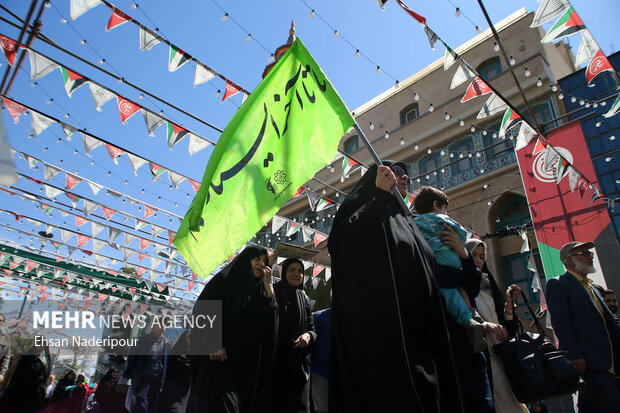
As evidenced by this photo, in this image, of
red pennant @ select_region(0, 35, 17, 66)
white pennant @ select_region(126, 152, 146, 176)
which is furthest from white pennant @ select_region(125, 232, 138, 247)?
red pennant @ select_region(0, 35, 17, 66)

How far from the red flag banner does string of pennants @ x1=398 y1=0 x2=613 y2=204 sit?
0.79 feet

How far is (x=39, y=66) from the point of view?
5.80 meters

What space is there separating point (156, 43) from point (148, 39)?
0.11 meters

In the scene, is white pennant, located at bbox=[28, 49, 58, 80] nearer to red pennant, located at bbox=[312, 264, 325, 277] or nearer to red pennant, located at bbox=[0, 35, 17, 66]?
red pennant, located at bbox=[0, 35, 17, 66]

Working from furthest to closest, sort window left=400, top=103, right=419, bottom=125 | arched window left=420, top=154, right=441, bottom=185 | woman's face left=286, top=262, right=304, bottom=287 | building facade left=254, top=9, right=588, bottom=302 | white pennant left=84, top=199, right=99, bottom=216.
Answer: window left=400, top=103, right=419, bottom=125, arched window left=420, top=154, right=441, bottom=185, building facade left=254, top=9, right=588, bottom=302, white pennant left=84, top=199, right=99, bottom=216, woman's face left=286, top=262, right=304, bottom=287

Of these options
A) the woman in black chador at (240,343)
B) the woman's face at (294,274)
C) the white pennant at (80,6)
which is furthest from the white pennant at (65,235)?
the woman's face at (294,274)

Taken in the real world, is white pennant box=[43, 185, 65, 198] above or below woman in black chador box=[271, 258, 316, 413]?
above

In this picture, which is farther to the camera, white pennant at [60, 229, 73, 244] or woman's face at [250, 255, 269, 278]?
white pennant at [60, 229, 73, 244]

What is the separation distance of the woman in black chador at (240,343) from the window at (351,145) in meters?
17.4

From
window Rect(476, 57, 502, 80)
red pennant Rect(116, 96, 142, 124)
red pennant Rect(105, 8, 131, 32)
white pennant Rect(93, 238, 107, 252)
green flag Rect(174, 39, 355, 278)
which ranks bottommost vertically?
green flag Rect(174, 39, 355, 278)

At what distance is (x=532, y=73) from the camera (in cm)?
1330

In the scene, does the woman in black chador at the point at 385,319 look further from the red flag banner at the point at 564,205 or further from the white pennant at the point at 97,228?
the white pennant at the point at 97,228

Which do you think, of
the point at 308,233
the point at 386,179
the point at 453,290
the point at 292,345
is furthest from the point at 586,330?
the point at 308,233

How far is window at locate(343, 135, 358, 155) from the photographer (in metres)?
20.8
